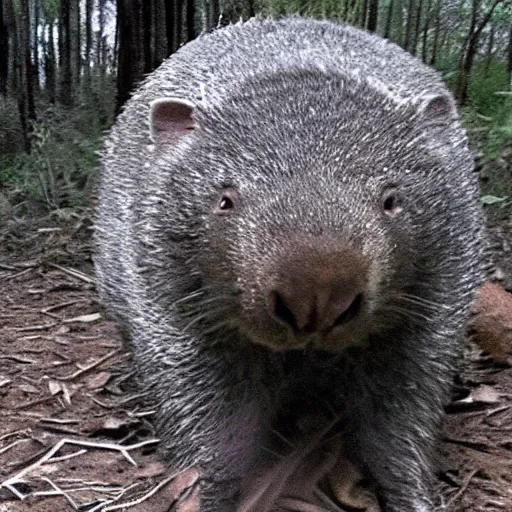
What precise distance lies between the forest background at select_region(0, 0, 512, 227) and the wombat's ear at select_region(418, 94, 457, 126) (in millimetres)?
2283

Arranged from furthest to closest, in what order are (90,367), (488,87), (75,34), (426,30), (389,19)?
(75,34)
(488,87)
(389,19)
(426,30)
(90,367)

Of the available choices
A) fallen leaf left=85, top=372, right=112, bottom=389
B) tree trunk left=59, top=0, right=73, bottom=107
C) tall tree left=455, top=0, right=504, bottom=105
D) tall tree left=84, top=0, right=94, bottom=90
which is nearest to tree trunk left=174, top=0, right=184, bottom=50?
tall tree left=84, top=0, right=94, bottom=90

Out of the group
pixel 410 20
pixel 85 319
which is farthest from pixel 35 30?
pixel 410 20

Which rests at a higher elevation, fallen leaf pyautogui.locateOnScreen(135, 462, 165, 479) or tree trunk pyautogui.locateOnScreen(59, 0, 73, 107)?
tree trunk pyautogui.locateOnScreen(59, 0, 73, 107)

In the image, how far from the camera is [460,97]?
21.4ft

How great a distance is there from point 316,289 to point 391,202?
60 cm

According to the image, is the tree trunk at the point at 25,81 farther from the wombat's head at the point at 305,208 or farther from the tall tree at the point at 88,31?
the wombat's head at the point at 305,208

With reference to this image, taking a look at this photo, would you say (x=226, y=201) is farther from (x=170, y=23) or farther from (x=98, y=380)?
(x=170, y=23)

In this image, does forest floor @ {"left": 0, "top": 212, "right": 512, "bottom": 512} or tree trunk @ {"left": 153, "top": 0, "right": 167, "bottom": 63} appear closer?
forest floor @ {"left": 0, "top": 212, "right": 512, "bottom": 512}

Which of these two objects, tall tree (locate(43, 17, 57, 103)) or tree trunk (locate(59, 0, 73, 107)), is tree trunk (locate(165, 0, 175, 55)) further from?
tall tree (locate(43, 17, 57, 103))

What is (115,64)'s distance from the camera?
6.93 metres

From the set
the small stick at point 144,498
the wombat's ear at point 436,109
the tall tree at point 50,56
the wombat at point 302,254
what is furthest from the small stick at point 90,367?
the tall tree at point 50,56

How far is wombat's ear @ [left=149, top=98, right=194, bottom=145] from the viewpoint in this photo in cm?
347

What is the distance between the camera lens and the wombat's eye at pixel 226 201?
2.95 metres
